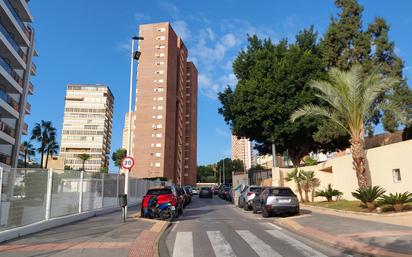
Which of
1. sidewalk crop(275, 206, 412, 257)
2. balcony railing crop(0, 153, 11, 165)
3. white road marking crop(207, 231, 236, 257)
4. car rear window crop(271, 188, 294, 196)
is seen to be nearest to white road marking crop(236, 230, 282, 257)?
white road marking crop(207, 231, 236, 257)

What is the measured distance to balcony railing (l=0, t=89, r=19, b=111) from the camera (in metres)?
41.7

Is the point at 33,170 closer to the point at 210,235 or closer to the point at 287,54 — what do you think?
the point at 210,235

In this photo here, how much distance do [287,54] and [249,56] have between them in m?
4.41

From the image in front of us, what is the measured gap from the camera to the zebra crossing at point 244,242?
961 centimetres

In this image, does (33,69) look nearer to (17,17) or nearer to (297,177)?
(17,17)

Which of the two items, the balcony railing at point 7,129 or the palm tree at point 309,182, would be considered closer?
the palm tree at point 309,182

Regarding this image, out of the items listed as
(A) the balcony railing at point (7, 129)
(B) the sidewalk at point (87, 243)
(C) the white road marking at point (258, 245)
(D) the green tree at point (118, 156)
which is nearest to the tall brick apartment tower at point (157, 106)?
(D) the green tree at point (118, 156)

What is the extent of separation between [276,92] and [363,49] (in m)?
8.15

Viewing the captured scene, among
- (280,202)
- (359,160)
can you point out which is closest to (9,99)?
(280,202)

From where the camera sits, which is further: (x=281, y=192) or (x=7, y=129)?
(x=7, y=129)

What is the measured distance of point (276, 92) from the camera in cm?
3469

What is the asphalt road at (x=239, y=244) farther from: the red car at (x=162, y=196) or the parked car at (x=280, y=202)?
the parked car at (x=280, y=202)

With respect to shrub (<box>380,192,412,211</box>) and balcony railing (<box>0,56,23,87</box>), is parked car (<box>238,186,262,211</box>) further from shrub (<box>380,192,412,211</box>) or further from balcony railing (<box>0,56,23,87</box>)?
balcony railing (<box>0,56,23,87</box>)

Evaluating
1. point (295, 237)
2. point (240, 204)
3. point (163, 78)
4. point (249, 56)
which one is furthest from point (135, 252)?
point (163, 78)
